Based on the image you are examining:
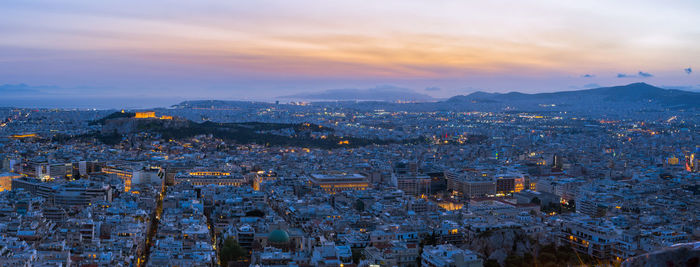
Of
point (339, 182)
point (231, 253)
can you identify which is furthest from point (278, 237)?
point (339, 182)

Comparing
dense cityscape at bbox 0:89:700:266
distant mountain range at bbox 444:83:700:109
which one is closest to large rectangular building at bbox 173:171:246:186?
dense cityscape at bbox 0:89:700:266

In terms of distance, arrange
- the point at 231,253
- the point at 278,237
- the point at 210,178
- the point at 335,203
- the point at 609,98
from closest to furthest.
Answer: the point at 231,253 → the point at 278,237 → the point at 335,203 → the point at 210,178 → the point at 609,98

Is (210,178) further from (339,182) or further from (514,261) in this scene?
(514,261)

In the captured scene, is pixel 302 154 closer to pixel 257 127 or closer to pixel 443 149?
pixel 443 149

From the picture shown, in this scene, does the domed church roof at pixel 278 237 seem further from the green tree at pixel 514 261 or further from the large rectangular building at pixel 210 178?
the large rectangular building at pixel 210 178

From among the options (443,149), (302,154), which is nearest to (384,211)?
(302,154)

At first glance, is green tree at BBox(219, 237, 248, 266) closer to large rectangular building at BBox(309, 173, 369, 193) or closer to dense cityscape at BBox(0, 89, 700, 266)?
dense cityscape at BBox(0, 89, 700, 266)
